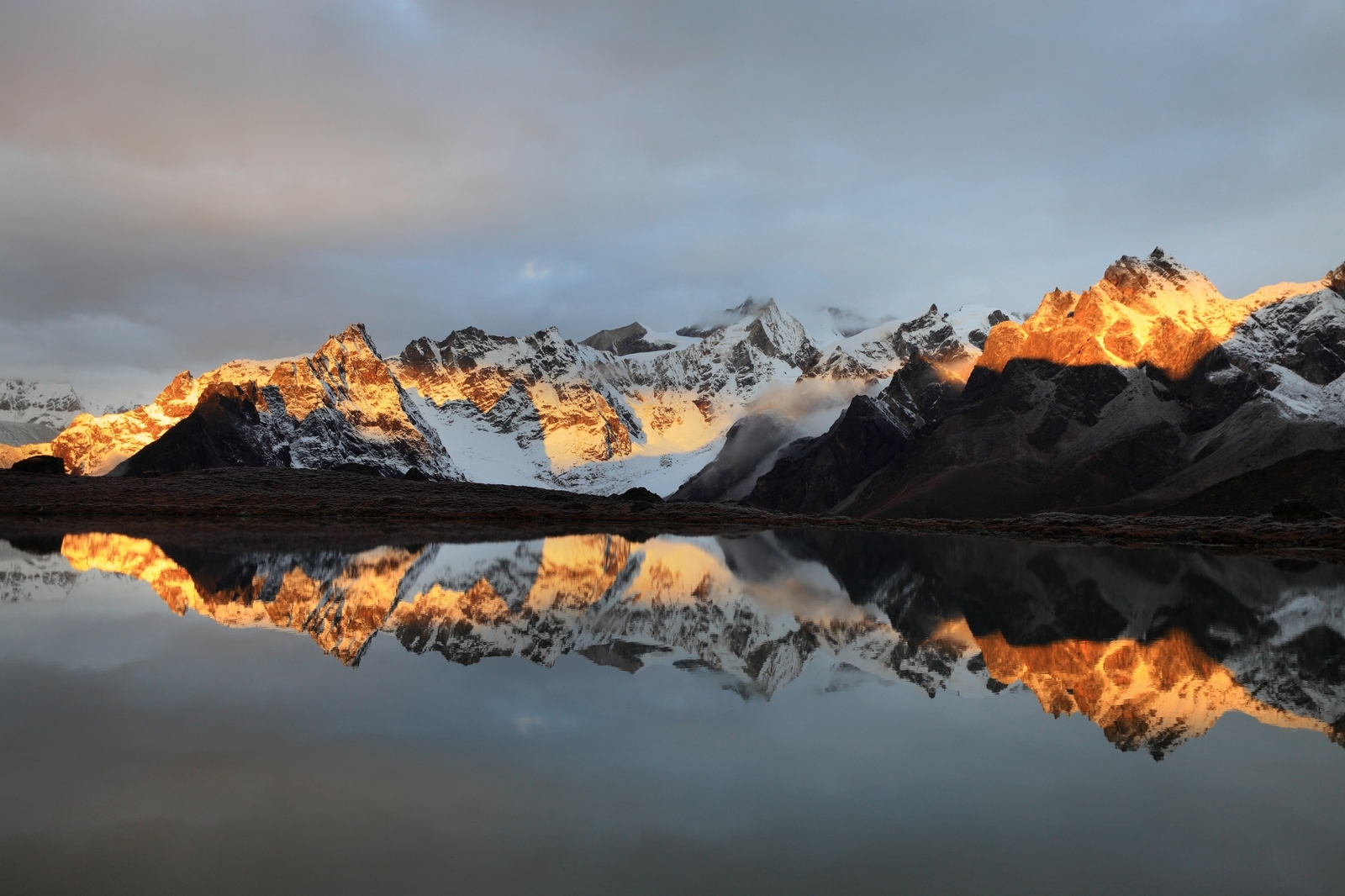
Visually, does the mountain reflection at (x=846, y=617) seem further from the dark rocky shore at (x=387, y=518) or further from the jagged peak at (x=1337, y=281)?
the jagged peak at (x=1337, y=281)

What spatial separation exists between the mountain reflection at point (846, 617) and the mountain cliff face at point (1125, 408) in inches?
4273

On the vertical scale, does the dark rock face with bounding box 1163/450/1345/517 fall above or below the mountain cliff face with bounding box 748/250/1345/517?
below

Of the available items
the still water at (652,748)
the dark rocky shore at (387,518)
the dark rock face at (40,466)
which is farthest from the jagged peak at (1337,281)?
the dark rock face at (40,466)

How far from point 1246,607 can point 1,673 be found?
26254mm

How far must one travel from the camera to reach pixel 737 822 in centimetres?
750

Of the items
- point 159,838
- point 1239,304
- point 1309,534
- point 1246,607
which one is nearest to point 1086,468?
point 1239,304

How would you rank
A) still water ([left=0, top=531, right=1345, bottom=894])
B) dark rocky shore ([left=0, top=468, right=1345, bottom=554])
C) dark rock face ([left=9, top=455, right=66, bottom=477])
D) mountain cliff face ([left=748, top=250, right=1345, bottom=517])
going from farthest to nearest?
1. mountain cliff face ([left=748, top=250, right=1345, bottom=517])
2. dark rock face ([left=9, top=455, right=66, bottom=477])
3. dark rocky shore ([left=0, top=468, right=1345, bottom=554])
4. still water ([left=0, top=531, right=1345, bottom=894])

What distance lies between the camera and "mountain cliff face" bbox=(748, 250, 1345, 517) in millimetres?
137875

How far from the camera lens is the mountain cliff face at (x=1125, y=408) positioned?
13788 cm

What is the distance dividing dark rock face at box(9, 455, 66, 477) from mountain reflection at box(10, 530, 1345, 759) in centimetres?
4942

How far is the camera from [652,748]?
973 centimetres

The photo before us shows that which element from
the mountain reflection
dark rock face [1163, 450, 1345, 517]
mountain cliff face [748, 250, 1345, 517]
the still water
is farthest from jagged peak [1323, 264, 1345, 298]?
the still water

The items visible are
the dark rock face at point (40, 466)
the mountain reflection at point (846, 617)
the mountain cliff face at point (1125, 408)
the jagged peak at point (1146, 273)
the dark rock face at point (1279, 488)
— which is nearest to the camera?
the mountain reflection at point (846, 617)

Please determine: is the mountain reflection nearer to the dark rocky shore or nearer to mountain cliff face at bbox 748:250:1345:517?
the dark rocky shore
